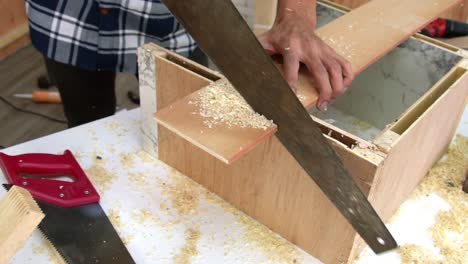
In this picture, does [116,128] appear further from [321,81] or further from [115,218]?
[321,81]

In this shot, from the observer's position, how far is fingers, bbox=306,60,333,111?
81 cm

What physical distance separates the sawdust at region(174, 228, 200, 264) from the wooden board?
23cm

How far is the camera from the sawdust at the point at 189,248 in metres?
0.78

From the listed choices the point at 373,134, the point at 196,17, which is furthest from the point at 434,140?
the point at 196,17

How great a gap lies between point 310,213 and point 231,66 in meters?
0.29

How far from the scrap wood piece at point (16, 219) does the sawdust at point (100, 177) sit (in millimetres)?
317

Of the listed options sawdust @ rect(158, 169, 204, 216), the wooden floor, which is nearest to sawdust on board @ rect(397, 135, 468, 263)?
sawdust @ rect(158, 169, 204, 216)

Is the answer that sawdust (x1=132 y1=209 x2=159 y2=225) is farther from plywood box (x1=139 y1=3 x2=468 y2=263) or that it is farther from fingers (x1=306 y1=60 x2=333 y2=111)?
fingers (x1=306 y1=60 x2=333 y2=111)

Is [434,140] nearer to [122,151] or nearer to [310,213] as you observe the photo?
[310,213]

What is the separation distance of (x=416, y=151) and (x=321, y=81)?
208 millimetres

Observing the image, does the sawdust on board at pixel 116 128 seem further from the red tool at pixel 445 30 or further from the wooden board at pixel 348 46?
the red tool at pixel 445 30

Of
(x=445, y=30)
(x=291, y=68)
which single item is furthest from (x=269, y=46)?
(x=445, y=30)

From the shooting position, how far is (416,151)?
2.75 ft

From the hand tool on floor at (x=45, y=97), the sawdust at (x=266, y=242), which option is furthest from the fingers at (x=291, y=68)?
the hand tool on floor at (x=45, y=97)
